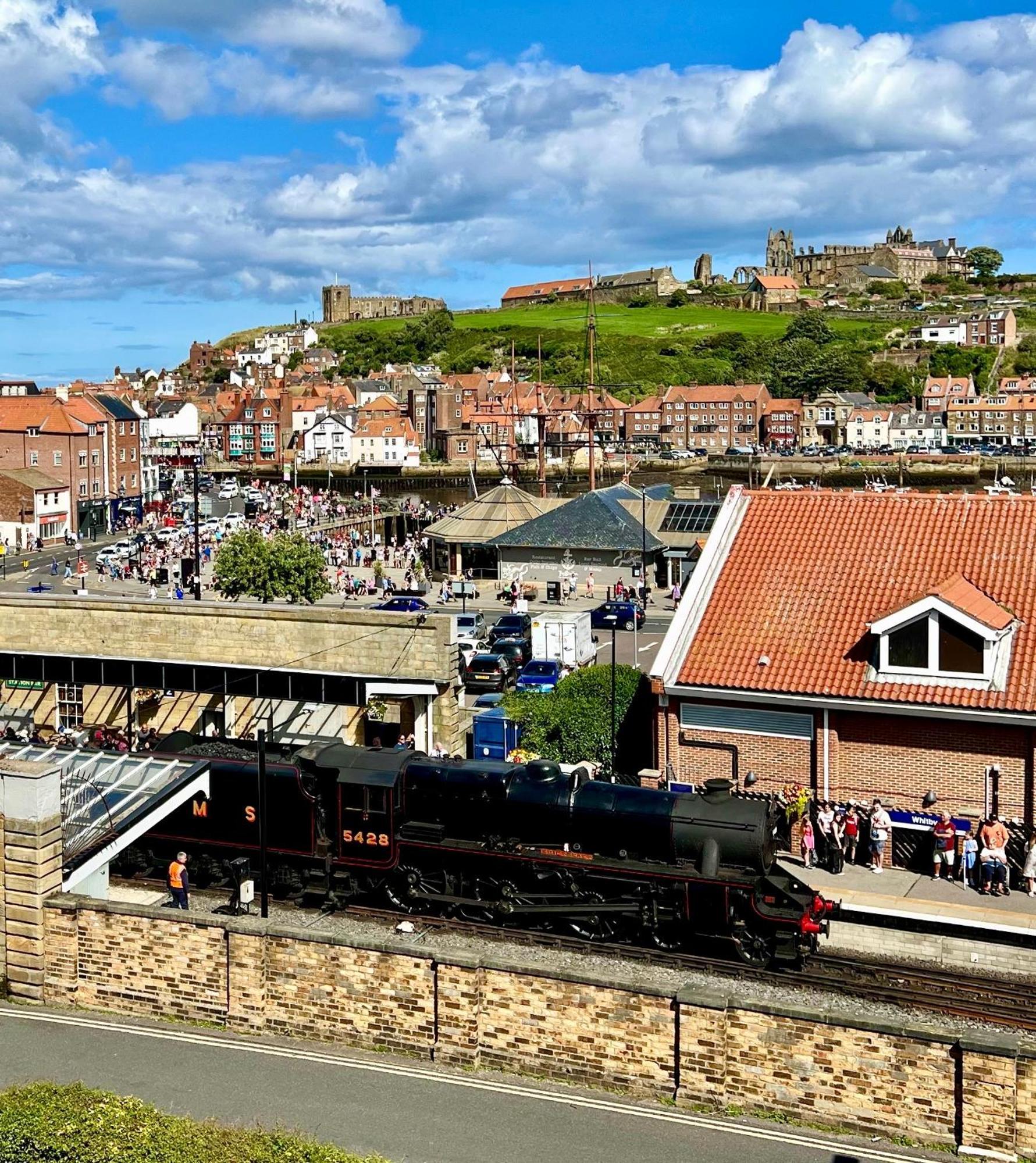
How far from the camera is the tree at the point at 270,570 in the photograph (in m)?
48.1

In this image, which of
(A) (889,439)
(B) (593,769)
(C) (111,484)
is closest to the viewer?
(B) (593,769)

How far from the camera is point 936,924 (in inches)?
693

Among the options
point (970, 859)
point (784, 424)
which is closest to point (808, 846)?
point (970, 859)

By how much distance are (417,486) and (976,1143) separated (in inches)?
5111

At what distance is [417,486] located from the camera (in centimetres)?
13962

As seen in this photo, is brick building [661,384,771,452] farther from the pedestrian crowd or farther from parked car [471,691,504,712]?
the pedestrian crowd

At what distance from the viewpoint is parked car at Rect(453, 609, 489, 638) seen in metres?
42.0

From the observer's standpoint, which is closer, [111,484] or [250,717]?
[250,717]

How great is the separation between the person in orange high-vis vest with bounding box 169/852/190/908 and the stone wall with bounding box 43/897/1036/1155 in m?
2.78

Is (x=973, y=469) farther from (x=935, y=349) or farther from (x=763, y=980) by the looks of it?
(x=763, y=980)

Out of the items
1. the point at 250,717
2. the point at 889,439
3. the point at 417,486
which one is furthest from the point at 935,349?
the point at 250,717

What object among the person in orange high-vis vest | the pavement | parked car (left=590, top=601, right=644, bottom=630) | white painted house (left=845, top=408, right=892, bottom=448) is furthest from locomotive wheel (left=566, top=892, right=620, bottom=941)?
white painted house (left=845, top=408, right=892, bottom=448)

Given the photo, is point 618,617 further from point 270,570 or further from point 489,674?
point 270,570

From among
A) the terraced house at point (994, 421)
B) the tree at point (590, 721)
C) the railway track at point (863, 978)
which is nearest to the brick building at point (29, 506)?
the tree at point (590, 721)
